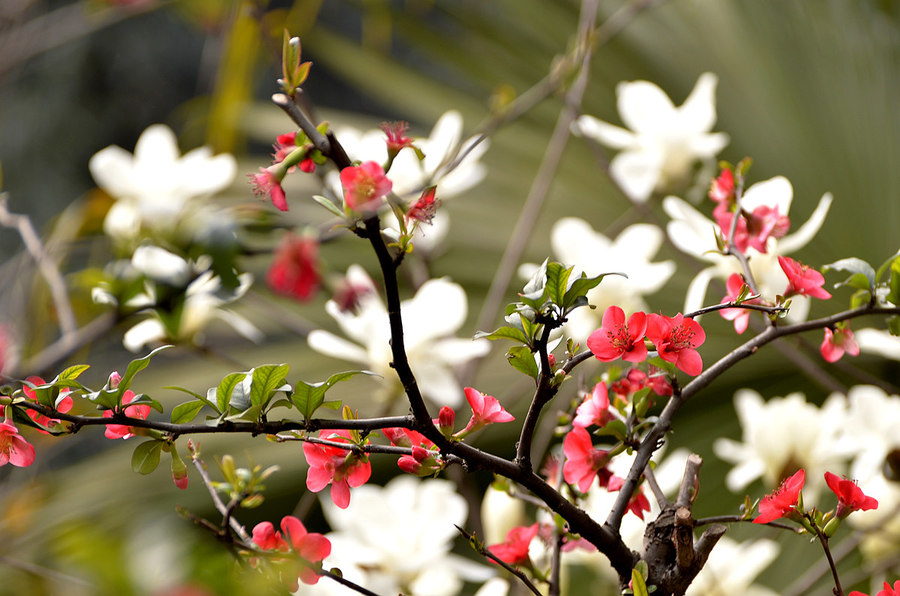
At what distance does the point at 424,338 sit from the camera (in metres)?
0.40

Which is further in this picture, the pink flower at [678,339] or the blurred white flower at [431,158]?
the blurred white flower at [431,158]

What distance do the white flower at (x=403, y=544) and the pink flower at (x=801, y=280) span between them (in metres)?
0.17

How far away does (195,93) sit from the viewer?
1.64 m

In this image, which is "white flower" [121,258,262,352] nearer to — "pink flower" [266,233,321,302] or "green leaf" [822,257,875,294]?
"pink flower" [266,233,321,302]

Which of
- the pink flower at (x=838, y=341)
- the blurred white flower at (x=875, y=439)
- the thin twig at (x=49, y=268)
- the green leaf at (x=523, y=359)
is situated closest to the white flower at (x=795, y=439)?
the blurred white flower at (x=875, y=439)

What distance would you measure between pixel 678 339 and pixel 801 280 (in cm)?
6

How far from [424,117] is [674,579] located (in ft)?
3.26

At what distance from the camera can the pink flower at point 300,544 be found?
0.24 meters

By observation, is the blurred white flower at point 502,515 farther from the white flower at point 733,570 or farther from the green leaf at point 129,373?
the green leaf at point 129,373

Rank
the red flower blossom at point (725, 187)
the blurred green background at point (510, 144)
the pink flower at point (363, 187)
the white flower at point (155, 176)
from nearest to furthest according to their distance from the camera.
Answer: the pink flower at point (363, 187) → the red flower blossom at point (725, 187) → the white flower at point (155, 176) → the blurred green background at point (510, 144)

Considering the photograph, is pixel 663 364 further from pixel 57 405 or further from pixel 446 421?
pixel 57 405

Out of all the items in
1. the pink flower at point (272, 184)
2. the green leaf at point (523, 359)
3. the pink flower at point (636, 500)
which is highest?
the pink flower at point (272, 184)

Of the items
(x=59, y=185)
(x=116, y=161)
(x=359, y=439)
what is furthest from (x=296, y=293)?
(x=59, y=185)

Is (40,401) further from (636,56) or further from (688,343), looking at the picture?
(636,56)
